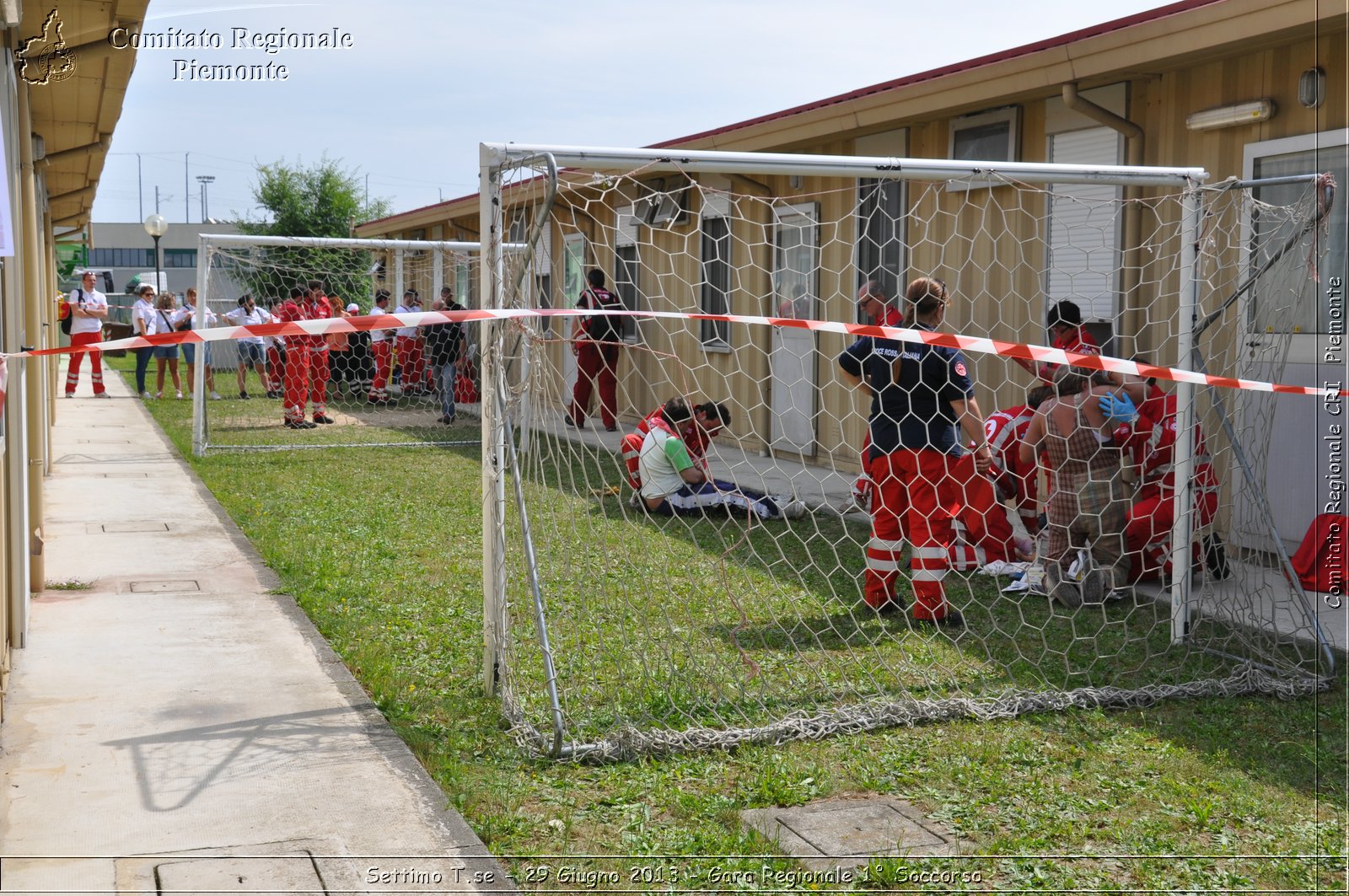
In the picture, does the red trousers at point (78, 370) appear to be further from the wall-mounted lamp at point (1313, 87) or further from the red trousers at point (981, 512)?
the wall-mounted lamp at point (1313, 87)

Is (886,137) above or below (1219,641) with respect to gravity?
above

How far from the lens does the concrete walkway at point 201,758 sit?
11.2 ft

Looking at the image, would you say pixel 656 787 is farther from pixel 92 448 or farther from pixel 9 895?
pixel 92 448

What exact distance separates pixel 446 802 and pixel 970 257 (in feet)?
23.0

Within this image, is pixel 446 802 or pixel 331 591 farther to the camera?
pixel 331 591

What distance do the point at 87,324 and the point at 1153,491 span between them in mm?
16671

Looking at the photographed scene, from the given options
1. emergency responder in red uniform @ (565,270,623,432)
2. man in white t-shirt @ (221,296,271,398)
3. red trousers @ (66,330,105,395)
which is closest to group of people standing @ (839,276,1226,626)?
emergency responder in red uniform @ (565,270,623,432)

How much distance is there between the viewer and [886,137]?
10891mm

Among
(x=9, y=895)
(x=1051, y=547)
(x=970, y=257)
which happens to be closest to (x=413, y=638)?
(x=9, y=895)

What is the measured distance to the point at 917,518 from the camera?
5984mm

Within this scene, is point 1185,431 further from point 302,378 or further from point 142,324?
point 142,324

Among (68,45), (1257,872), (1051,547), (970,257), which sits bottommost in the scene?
(1257,872)

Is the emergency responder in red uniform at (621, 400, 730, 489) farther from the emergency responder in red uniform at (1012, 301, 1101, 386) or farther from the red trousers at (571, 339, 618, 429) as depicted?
the red trousers at (571, 339, 618, 429)

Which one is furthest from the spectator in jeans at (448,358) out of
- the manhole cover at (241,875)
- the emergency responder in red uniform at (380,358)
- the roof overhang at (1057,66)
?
the manhole cover at (241,875)
